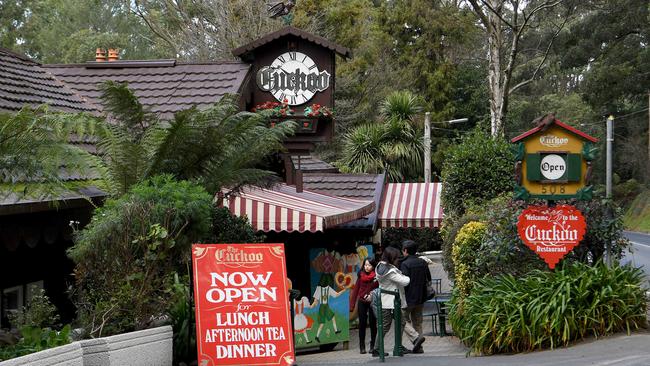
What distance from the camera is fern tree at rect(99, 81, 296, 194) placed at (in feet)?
39.2

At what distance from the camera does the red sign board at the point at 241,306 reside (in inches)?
378

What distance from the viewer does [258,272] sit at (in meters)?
9.89

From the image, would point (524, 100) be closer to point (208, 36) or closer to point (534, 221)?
point (208, 36)

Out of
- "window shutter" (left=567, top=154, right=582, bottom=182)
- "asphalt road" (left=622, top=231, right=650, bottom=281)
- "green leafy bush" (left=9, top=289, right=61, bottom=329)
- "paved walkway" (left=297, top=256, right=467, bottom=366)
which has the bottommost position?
"paved walkway" (left=297, top=256, right=467, bottom=366)

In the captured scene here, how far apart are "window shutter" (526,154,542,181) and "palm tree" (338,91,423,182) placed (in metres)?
24.7

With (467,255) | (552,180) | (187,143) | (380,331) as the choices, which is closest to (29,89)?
(187,143)

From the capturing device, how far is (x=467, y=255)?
14.2m

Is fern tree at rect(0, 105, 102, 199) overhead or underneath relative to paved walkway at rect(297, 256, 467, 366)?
overhead

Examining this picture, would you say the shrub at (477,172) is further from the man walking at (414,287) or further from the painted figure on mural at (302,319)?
the man walking at (414,287)

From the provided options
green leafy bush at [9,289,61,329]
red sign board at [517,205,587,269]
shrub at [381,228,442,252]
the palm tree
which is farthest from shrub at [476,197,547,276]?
the palm tree

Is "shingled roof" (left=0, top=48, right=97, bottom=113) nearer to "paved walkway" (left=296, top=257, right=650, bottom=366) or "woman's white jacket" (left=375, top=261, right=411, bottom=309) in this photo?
"woman's white jacket" (left=375, top=261, right=411, bottom=309)

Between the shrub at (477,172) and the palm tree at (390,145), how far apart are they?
18.4 metres

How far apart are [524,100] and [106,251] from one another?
174ft

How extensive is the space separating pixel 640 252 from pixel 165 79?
991 inches
